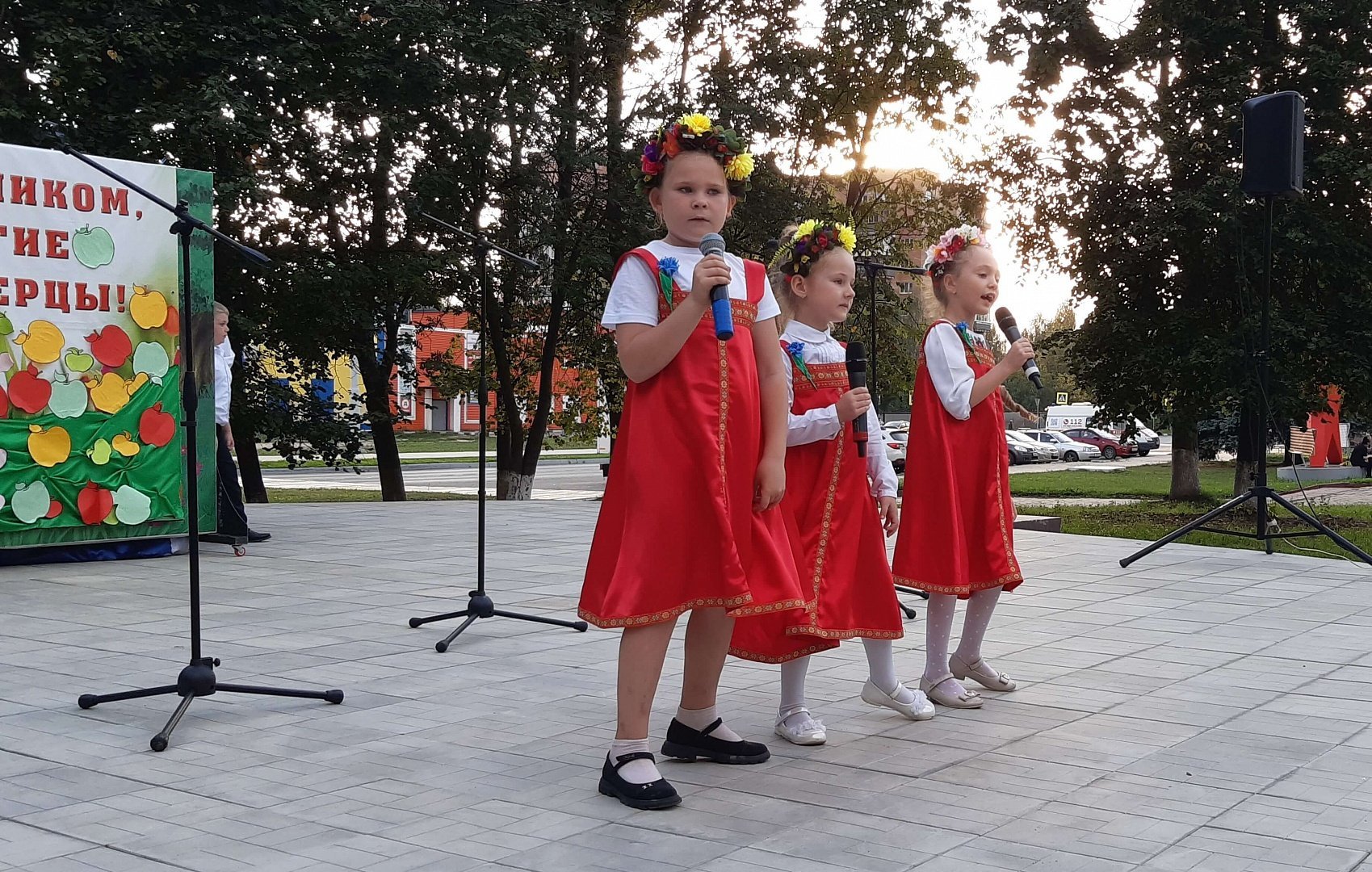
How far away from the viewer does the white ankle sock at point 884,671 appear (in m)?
4.82

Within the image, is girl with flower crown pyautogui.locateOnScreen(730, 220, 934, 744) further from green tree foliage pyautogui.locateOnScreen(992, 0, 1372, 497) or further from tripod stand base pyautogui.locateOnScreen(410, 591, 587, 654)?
green tree foliage pyautogui.locateOnScreen(992, 0, 1372, 497)

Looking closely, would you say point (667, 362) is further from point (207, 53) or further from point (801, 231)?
point (207, 53)

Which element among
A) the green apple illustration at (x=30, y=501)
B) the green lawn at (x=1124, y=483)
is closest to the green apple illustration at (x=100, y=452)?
the green apple illustration at (x=30, y=501)

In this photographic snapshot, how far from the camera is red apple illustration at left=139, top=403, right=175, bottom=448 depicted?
9578 millimetres

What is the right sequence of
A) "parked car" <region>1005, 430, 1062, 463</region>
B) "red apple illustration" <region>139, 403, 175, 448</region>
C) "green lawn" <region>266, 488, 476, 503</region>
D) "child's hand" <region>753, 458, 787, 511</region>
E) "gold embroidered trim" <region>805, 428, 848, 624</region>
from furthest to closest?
"parked car" <region>1005, 430, 1062, 463</region> < "green lawn" <region>266, 488, 476, 503</region> < "red apple illustration" <region>139, 403, 175, 448</region> < "gold embroidered trim" <region>805, 428, 848, 624</region> < "child's hand" <region>753, 458, 787, 511</region>

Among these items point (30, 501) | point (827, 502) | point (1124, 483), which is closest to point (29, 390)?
point (30, 501)

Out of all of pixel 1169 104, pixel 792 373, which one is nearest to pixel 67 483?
pixel 792 373

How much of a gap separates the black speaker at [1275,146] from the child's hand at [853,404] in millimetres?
6396

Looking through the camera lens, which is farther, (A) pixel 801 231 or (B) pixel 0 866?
(A) pixel 801 231

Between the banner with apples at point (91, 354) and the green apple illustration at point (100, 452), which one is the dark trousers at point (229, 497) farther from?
the green apple illustration at point (100, 452)

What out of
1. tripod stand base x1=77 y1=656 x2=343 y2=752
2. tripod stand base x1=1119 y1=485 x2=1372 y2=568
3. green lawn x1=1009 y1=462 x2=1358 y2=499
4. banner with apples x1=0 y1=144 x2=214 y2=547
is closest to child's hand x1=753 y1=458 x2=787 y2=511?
tripod stand base x1=77 y1=656 x2=343 y2=752

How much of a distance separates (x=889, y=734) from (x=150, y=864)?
246 cm

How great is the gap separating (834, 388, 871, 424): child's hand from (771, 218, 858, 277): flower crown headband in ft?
1.85

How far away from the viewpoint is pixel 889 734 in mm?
4633
